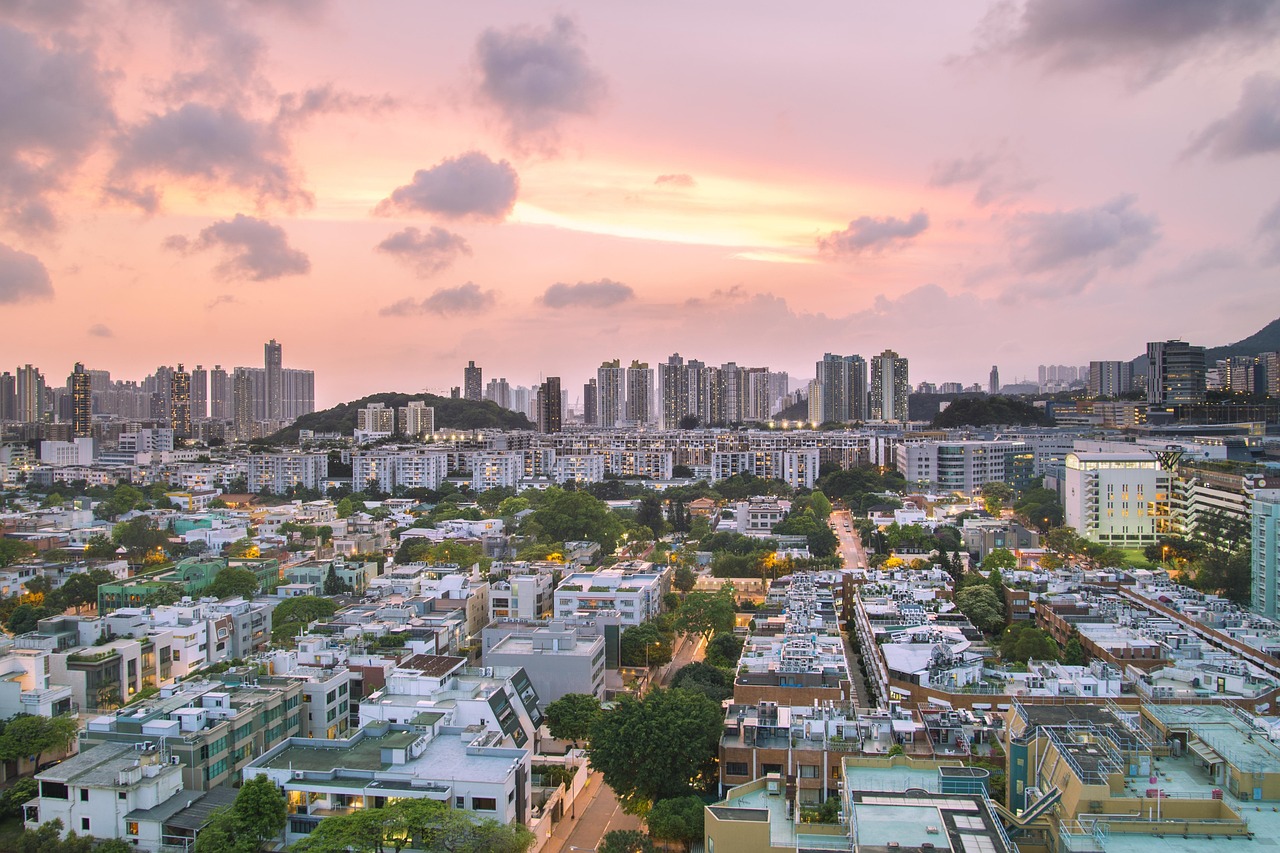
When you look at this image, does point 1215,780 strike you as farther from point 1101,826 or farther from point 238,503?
point 238,503

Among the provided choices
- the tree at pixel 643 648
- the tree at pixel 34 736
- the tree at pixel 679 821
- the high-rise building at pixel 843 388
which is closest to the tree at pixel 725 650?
the tree at pixel 643 648

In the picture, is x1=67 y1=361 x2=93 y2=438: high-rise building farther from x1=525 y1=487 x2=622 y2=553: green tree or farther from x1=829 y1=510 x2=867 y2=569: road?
x1=829 y1=510 x2=867 y2=569: road

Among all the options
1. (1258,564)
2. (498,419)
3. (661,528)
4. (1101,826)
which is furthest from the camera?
(498,419)

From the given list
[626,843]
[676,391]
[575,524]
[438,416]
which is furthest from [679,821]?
[676,391]

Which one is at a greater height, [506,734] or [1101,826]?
[1101,826]

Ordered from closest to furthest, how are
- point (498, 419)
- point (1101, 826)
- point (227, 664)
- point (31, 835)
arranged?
point (1101, 826)
point (31, 835)
point (227, 664)
point (498, 419)

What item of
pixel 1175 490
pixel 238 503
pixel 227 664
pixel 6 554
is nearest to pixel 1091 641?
pixel 227 664
